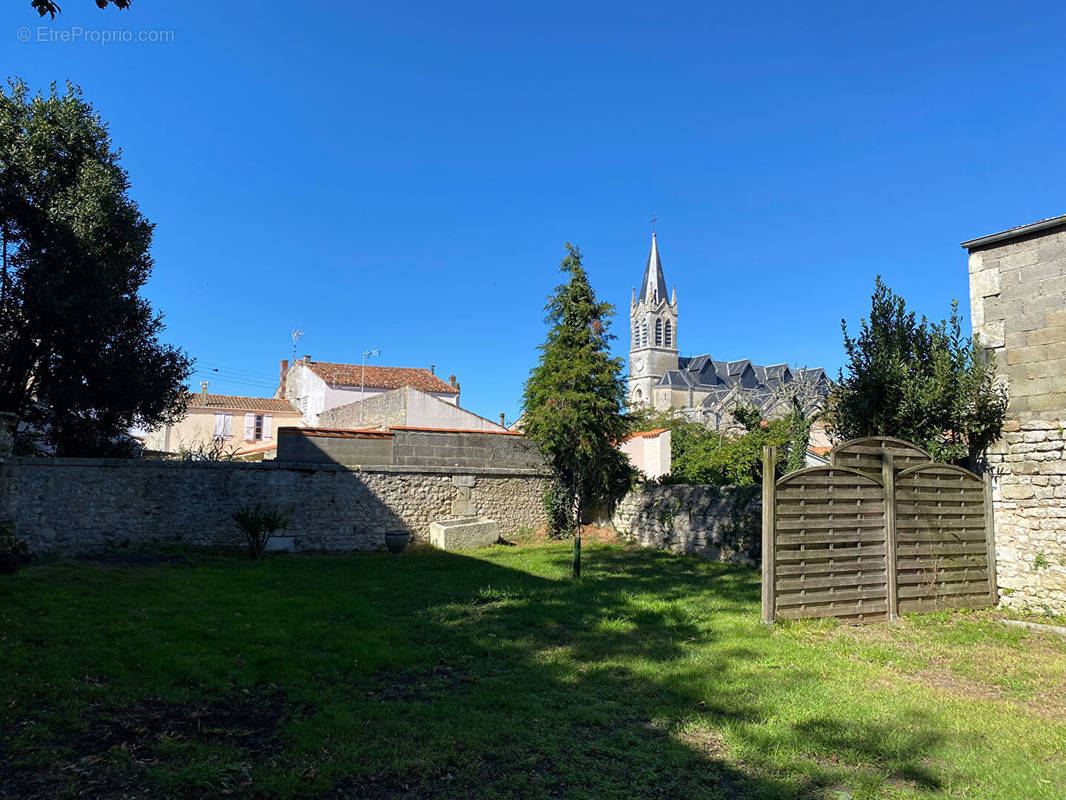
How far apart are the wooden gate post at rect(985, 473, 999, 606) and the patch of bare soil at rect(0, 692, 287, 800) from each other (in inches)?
353

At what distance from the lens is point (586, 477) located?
56.0ft

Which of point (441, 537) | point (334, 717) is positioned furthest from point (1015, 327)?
point (441, 537)

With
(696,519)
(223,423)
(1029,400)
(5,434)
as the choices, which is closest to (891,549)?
(1029,400)

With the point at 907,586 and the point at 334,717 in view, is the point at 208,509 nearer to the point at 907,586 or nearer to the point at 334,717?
the point at 334,717

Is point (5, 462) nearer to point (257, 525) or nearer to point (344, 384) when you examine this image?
point (257, 525)

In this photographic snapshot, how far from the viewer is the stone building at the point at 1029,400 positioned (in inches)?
316

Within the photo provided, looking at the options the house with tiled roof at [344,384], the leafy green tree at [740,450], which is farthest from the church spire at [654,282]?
the leafy green tree at [740,450]

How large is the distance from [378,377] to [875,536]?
32.5 metres

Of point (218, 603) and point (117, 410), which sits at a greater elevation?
point (117, 410)

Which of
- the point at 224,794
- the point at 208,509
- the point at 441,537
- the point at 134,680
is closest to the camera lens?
the point at 224,794

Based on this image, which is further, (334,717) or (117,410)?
(117,410)

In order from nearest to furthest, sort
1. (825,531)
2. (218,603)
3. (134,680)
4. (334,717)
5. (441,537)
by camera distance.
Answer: (334,717), (134,680), (825,531), (218,603), (441,537)

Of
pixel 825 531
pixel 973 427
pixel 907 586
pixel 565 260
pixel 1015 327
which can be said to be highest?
pixel 565 260

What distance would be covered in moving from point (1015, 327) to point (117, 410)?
55.5ft
